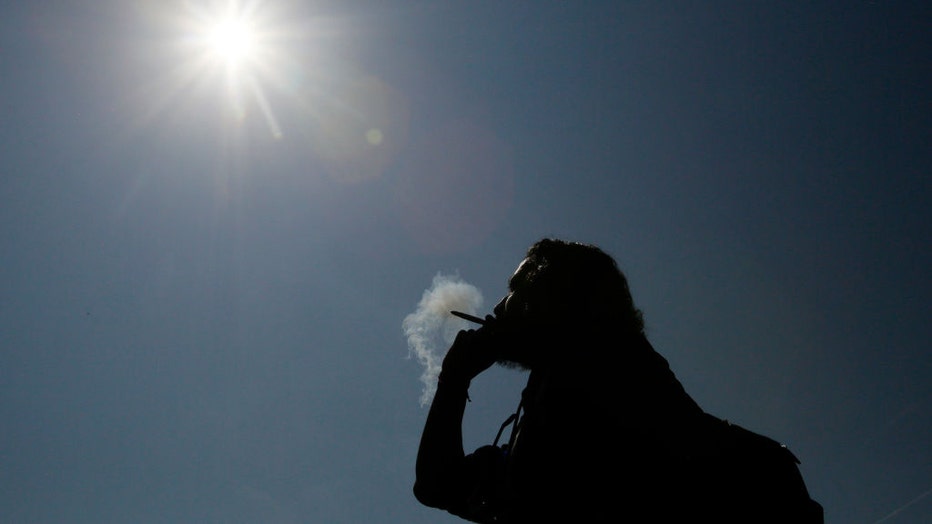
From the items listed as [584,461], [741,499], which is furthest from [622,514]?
[741,499]

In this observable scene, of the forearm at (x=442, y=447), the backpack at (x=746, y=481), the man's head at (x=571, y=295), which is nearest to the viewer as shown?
the backpack at (x=746, y=481)

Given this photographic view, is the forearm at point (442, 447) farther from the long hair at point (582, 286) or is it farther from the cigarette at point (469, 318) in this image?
the long hair at point (582, 286)

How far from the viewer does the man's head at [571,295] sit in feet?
9.44

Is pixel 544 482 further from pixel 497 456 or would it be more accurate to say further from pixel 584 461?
A: pixel 497 456

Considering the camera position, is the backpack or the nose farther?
the nose

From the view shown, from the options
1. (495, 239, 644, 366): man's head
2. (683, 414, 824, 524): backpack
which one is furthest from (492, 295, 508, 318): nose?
(683, 414, 824, 524): backpack

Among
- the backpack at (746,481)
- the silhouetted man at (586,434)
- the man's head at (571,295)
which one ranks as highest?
the man's head at (571,295)

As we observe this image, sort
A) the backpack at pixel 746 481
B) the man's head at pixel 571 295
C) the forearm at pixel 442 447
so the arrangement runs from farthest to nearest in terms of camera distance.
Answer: the forearm at pixel 442 447
the man's head at pixel 571 295
the backpack at pixel 746 481

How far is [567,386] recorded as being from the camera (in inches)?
99.7

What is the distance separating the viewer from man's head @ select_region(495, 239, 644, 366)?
113 inches

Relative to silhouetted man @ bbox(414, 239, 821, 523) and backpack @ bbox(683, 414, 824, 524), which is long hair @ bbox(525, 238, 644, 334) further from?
backpack @ bbox(683, 414, 824, 524)

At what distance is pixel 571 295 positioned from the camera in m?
2.99

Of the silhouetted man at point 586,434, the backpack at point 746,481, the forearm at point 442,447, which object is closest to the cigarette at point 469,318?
the silhouetted man at point 586,434

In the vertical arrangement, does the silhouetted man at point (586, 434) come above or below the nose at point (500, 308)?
below
